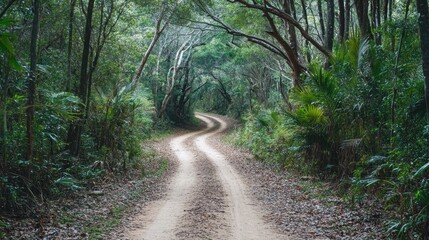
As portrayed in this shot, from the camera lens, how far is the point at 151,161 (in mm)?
19922

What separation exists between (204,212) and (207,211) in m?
0.13

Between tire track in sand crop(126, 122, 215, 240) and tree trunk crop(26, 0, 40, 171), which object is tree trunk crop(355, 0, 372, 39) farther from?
tree trunk crop(26, 0, 40, 171)

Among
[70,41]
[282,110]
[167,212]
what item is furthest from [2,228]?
[282,110]

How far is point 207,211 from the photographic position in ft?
32.3

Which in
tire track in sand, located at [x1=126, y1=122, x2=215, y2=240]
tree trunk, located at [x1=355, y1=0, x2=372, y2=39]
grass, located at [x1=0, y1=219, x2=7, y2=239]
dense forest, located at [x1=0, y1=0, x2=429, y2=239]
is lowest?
tire track in sand, located at [x1=126, y1=122, x2=215, y2=240]

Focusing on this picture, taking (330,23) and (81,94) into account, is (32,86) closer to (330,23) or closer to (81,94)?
(81,94)

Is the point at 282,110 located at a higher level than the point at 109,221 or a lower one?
higher

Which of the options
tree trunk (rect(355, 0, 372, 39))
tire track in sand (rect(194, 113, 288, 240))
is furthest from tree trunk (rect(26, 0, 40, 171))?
tree trunk (rect(355, 0, 372, 39))

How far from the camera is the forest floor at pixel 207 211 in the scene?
8.09 metres

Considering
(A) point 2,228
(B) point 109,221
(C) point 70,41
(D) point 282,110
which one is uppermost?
(C) point 70,41

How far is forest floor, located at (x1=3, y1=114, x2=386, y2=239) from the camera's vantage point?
809 cm

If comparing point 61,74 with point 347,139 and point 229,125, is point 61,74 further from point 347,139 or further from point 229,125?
point 229,125

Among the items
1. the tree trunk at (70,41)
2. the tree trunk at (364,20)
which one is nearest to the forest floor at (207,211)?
the tree trunk at (70,41)

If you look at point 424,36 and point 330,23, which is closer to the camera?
point 424,36
